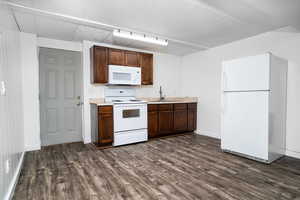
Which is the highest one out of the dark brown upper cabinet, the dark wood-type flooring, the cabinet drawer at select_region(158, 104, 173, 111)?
the dark brown upper cabinet

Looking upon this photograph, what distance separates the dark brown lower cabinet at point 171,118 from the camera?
13.5ft

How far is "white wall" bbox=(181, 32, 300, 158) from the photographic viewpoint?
2.98 meters

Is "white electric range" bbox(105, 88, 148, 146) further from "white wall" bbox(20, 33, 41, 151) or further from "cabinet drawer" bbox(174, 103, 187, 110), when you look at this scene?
"white wall" bbox(20, 33, 41, 151)

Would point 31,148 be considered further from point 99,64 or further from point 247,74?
point 247,74

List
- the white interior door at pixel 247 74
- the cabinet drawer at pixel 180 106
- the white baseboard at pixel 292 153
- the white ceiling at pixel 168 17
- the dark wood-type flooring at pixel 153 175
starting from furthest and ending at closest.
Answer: the cabinet drawer at pixel 180 106 < the white baseboard at pixel 292 153 < the white interior door at pixel 247 74 < the white ceiling at pixel 168 17 < the dark wood-type flooring at pixel 153 175

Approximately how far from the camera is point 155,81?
4914 mm

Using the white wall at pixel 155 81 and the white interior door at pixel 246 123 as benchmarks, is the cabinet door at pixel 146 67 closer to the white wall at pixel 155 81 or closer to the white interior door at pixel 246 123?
the white wall at pixel 155 81

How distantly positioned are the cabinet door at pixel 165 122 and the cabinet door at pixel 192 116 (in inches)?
25.6

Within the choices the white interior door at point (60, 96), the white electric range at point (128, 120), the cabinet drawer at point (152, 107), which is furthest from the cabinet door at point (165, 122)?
the white interior door at point (60, 96)

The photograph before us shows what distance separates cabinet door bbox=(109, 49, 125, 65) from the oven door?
106cm

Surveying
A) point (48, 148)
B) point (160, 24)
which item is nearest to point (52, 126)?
point (48, 148)

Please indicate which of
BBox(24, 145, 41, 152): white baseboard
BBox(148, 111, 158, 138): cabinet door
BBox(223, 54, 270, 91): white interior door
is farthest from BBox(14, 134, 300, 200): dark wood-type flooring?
BBox(223, 54, 270, 91): white interior door

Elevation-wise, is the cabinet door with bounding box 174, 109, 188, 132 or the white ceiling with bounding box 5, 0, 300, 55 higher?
the white ceiling with bounding box 5, 0, 300, 55

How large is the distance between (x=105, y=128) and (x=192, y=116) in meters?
2.57
